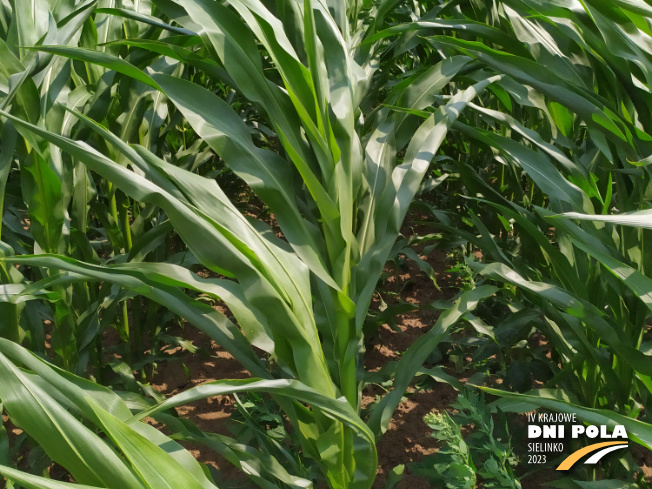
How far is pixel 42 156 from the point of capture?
122cm

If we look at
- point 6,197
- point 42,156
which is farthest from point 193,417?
point 42,156

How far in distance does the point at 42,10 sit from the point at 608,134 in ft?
3.89

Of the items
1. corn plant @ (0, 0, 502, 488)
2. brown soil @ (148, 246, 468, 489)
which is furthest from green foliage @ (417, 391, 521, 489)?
brown soil @ (148, 246, 468, 489)

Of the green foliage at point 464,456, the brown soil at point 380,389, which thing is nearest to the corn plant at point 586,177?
the green foliage at point 464,456

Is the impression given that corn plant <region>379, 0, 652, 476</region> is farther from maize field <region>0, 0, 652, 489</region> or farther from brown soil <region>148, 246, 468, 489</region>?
brown soil <region>148, 246, 468, 489</region>

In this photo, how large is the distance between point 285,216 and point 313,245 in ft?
0.22

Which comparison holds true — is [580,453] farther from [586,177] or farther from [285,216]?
[285,216]

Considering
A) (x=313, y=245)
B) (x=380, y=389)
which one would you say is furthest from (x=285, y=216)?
(x=380, y=389)

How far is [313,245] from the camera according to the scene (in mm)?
1069

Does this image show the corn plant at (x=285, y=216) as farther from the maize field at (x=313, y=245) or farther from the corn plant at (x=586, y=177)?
the corn plant at (x=586, y=177)

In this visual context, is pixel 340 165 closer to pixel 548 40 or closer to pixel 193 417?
pixel 548 40

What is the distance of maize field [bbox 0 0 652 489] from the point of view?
893mm

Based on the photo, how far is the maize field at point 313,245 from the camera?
89cm

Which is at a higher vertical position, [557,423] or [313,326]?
[313,326]
